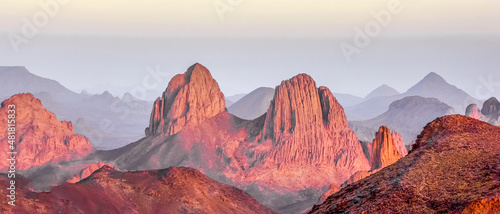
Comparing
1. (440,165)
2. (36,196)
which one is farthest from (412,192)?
(36,196)

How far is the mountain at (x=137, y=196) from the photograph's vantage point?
327 ft

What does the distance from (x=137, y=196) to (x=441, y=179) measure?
93.5 m

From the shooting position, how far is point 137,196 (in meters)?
117

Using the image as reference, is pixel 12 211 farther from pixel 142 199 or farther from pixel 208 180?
pixel 208 180

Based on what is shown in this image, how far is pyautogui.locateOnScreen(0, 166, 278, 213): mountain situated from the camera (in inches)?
3927

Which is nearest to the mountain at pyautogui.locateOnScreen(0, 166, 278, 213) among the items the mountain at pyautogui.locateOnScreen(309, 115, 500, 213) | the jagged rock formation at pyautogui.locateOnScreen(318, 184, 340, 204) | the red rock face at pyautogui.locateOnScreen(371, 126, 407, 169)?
the jagged rock formation at pyautogui.locateOnScreen(318, 184, 340, 204)

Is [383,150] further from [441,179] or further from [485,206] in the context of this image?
[485,206]

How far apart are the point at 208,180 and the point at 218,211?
1560 cm

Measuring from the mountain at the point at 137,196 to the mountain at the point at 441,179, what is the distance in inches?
2783

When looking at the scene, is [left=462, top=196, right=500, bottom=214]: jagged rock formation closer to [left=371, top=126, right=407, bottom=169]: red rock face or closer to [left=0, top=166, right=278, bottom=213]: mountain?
[left=0, top=166, right=278, bottom=213]: mountain

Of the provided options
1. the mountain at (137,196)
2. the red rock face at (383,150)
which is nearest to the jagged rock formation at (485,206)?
the mountain at (137,196)

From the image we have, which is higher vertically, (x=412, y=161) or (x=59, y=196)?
(x=412, y=161)

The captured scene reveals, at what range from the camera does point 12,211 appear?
91.7 metres

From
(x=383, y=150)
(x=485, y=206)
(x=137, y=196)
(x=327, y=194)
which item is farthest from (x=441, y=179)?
(x=383, y=150)
